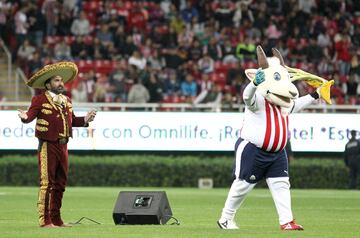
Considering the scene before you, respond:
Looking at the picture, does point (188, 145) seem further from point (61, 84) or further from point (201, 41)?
point (61, 84)

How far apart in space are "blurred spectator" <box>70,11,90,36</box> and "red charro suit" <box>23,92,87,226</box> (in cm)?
2139

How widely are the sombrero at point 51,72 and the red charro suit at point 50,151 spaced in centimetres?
22

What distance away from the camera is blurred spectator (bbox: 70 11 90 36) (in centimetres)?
3738

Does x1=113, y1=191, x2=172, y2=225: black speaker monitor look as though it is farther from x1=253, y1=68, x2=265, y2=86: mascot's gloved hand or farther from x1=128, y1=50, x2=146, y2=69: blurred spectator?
x1=128, y1=50, x2=146, y2=69: blurred spectator

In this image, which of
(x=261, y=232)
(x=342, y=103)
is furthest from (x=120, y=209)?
(x=342, y=103)

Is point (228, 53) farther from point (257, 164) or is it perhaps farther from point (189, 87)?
point (257, 164)

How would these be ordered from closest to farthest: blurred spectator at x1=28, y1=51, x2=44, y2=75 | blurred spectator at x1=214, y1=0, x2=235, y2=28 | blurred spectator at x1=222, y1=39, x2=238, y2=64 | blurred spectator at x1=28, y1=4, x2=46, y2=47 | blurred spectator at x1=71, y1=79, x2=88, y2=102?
blurred spectator at x1=71, y1=79, x2=88, y2=102, blurred spectator at x1=28, y1=51, x2=44, y2=75, blurred spectator at x1=222, y1=39, x2=238, y2=64, blurred spectator at x1=28, y1=4, x2=46, y2=47, blurred spectator at x1=214, y1=0, x2=235, y2=28

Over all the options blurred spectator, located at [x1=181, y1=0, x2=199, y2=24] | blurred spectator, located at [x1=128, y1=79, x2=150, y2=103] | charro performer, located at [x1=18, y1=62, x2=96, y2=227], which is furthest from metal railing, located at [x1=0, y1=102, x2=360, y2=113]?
charro performer, located at [x1=18, y1=62, x2=96, y2=227]

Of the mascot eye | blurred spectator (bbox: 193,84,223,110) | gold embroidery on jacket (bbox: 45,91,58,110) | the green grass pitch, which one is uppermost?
the mascot eye

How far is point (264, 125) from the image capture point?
15078mm

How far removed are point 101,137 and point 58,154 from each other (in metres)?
A: 16.7

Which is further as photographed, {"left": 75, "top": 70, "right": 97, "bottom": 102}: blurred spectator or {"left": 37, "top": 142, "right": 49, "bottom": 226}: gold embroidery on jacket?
{"left": 75, "top": 70, "right": 97, "bottom": 102}: blurred spectator

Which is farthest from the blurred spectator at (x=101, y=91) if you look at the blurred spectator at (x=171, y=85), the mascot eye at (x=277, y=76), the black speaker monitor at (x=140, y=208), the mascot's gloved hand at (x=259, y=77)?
the mascot's gloved hand at (x=259, y=77)

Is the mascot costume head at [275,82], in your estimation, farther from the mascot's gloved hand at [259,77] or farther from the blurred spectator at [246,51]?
the blurred spectator at [246,51]
